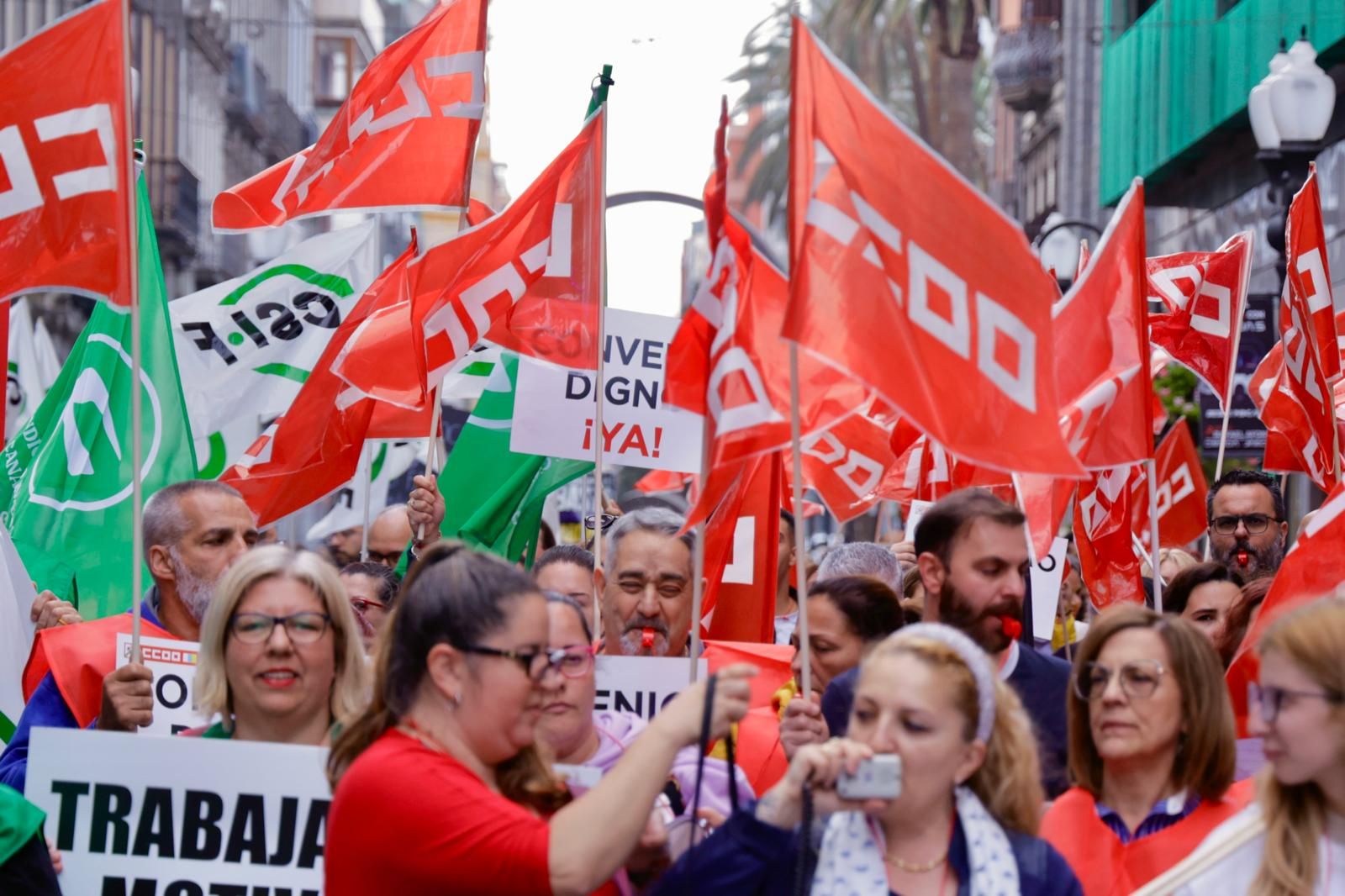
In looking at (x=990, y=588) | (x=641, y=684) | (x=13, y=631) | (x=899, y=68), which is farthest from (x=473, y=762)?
(x=899, y=68)

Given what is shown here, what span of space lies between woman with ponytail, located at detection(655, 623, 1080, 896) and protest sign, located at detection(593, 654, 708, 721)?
2.19 m

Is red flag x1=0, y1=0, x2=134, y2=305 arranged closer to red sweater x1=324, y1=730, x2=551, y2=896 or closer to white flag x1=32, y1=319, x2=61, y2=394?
red sweater x1=324, y1=730, x2=551, y2=896

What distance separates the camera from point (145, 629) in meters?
5.84

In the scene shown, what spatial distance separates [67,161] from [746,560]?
2776 millimetres

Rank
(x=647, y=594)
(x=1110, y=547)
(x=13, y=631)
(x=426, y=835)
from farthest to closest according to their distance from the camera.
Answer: (x=1110, y=547)
(x=13, y=631)
(x=647, y=594)
(x=426, y=835)

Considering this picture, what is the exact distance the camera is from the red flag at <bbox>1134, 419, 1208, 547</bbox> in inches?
435

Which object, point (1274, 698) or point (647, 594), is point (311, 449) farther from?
point (1274, 698)

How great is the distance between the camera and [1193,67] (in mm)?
23219

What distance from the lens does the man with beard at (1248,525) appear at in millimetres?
8633

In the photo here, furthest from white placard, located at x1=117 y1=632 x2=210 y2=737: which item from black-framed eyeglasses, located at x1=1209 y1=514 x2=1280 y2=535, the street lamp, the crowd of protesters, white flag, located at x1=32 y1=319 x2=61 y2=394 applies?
white flag, located at x1=32 y1=319 x2=61 y2=394

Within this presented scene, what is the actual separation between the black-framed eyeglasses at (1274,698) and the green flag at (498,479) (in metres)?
5.45

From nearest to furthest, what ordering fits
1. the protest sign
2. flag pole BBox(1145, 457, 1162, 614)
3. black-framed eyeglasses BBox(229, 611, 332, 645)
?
1. black-framed eyeglasses BBox(229, 611, 332, 645)
2. the protest sign
3. flag pole BBox(1145, 457, 1162, 614)

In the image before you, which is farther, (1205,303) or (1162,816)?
(1205,303)

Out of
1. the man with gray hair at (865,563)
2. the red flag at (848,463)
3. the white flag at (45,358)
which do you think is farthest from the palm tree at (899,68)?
the man with gray hair at (865,563)
